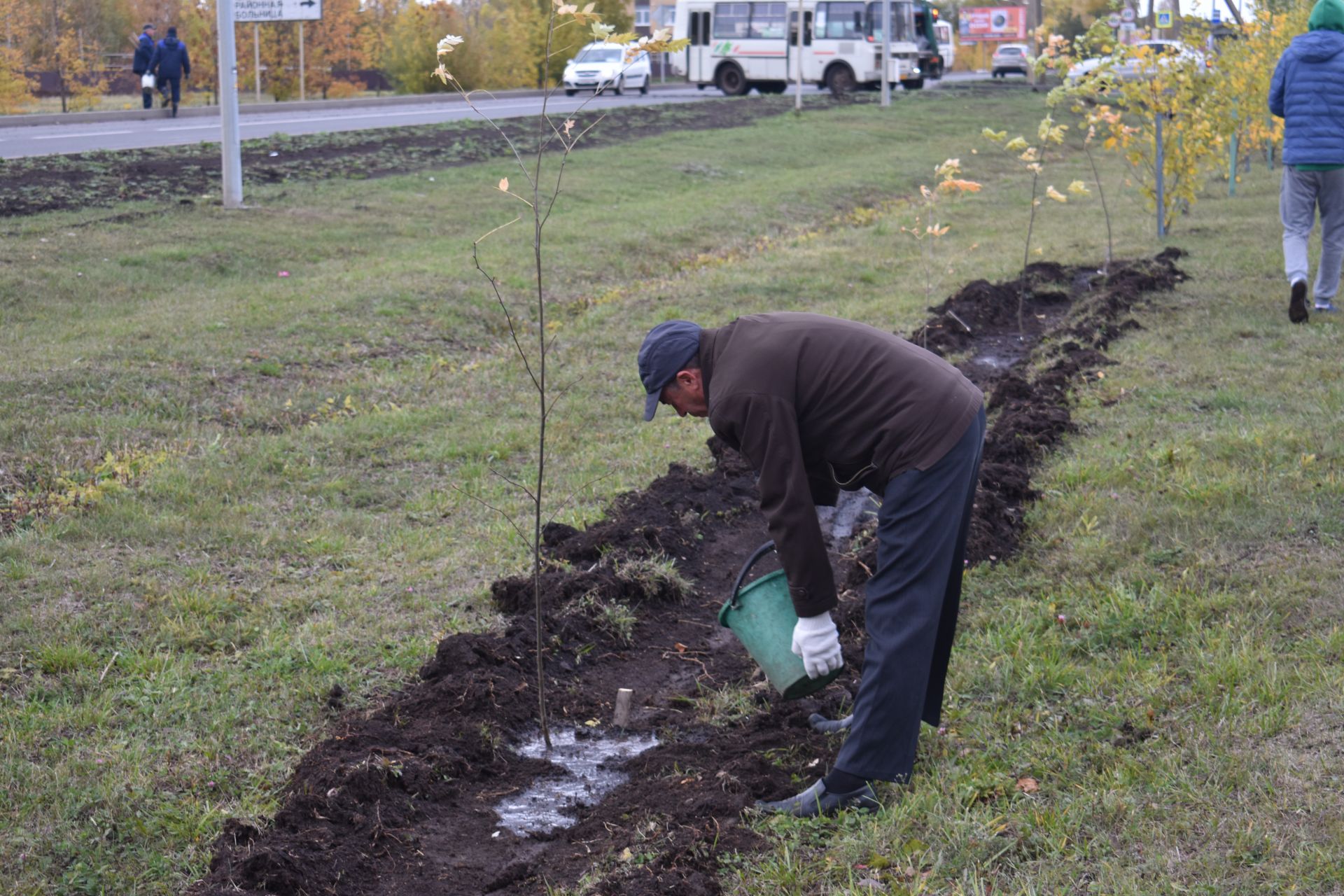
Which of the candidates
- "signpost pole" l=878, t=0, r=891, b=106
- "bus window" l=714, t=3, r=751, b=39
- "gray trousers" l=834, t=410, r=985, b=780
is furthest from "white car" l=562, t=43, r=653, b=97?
"gray trousers" l=834, t=410, r=985, b=780

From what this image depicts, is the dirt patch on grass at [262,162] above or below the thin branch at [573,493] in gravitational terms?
above

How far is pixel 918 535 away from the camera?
3.28m

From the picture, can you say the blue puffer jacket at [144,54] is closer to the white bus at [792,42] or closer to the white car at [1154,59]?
the white bus at [792,42]

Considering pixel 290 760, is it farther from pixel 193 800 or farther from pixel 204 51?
pixel 204 51

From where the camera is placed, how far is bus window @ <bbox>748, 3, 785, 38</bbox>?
34.9 metres

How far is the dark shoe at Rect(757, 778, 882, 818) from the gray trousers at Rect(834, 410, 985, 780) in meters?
0.08

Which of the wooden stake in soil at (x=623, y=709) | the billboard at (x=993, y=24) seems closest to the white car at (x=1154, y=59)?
the wooden stake in soil at (x=623, y=709)

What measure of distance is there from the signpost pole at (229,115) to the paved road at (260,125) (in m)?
2.79

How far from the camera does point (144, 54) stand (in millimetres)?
23812

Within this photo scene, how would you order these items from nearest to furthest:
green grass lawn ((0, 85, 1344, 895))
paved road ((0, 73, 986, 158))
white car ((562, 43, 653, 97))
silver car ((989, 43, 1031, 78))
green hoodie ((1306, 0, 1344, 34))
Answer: green grass lawn ((0, 85, 1344, 895))
green hoodie ((1306, 0, 1344, 34))
paved road ((0, 73, 986, 158))
white car ((562, 43, 653, 97))
silver car ((989, 43, 1031, 78))

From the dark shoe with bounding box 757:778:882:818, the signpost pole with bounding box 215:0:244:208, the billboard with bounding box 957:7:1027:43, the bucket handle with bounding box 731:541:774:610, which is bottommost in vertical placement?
the dark shoe with bounding box 757:778:882:818

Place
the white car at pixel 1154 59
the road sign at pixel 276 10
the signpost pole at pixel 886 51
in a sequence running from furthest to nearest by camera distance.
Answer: the signpost pole at pixel 886 51, the road sign at pixel 276 10, the white car at pixel 1154 59

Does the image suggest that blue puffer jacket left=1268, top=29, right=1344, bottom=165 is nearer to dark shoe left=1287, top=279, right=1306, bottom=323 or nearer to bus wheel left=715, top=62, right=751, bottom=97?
dark shoe left=1287, top=279, right=1306, bottom=323

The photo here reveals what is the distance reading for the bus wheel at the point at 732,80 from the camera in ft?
118
